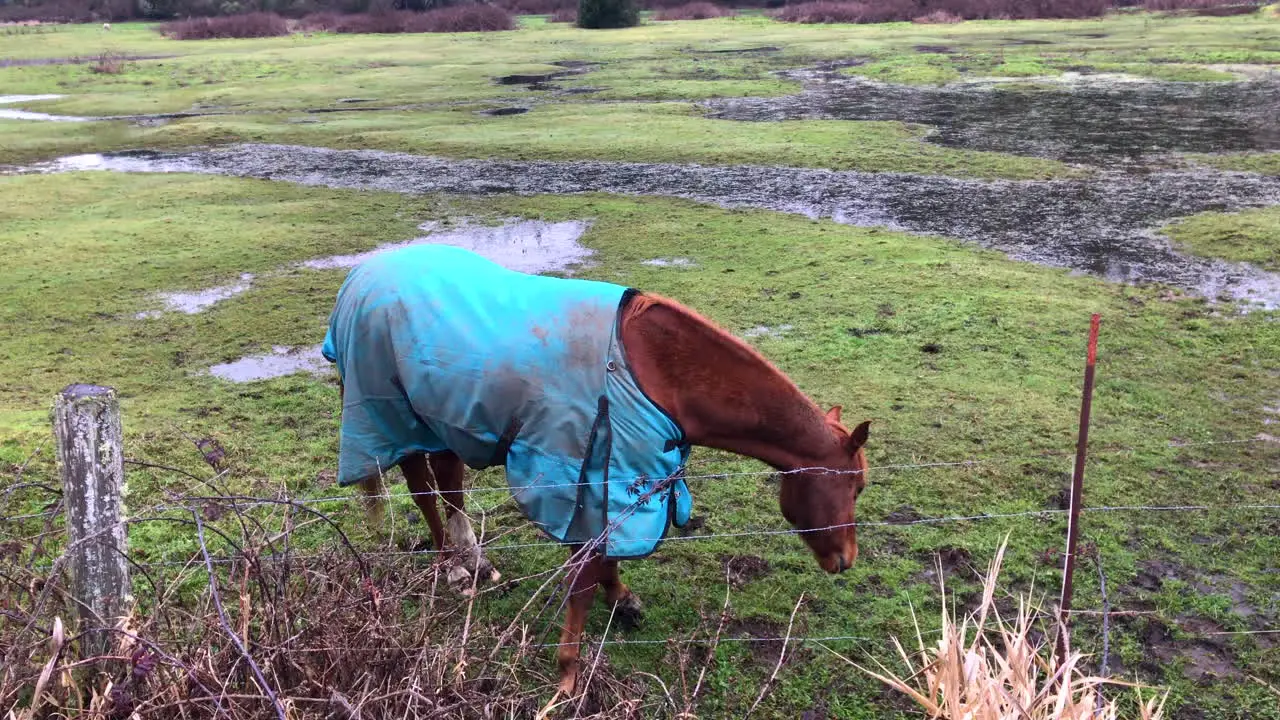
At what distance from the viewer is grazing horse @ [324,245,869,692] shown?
3.04m

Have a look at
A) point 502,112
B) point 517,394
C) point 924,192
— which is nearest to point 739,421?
point 517,394

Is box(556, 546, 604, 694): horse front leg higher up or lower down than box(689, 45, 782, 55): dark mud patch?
lower down

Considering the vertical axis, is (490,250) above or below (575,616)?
above

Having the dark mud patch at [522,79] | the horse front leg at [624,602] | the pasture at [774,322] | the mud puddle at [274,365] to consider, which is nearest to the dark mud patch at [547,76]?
the dark mud patch at [522,79]

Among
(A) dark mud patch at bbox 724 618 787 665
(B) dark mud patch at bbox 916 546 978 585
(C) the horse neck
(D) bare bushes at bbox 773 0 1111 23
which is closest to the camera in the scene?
(C) the horse neck

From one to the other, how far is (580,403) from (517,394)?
0.76 feet

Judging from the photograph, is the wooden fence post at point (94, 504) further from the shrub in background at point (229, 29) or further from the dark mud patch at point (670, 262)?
the shrub in background at point (229, 29)

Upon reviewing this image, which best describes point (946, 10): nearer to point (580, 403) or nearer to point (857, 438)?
point (857, 438)

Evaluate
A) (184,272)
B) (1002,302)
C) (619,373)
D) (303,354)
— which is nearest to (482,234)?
(184,272)

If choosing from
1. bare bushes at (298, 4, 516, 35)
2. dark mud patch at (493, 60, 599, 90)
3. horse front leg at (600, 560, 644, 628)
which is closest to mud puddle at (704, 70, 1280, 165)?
dark mud patch at (493, 60, 599, 90)

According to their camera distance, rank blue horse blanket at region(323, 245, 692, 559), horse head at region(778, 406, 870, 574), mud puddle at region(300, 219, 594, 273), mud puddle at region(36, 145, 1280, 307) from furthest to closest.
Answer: mud puddle at region(300, 219, 594, 273) < mud puddle at region(36, 145, 1280, 307) < horse head at region(778, 406, 870, 574) < blue horse blanket at region(323, 245, 692, 559)

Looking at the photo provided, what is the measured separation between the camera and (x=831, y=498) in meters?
3.29

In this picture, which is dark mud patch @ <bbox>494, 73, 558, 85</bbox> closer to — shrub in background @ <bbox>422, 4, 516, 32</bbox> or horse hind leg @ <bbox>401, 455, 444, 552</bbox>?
shrub in background @ <bbox>422, 4, 516, 32</bbox>

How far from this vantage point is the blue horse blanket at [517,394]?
3.03 metres
